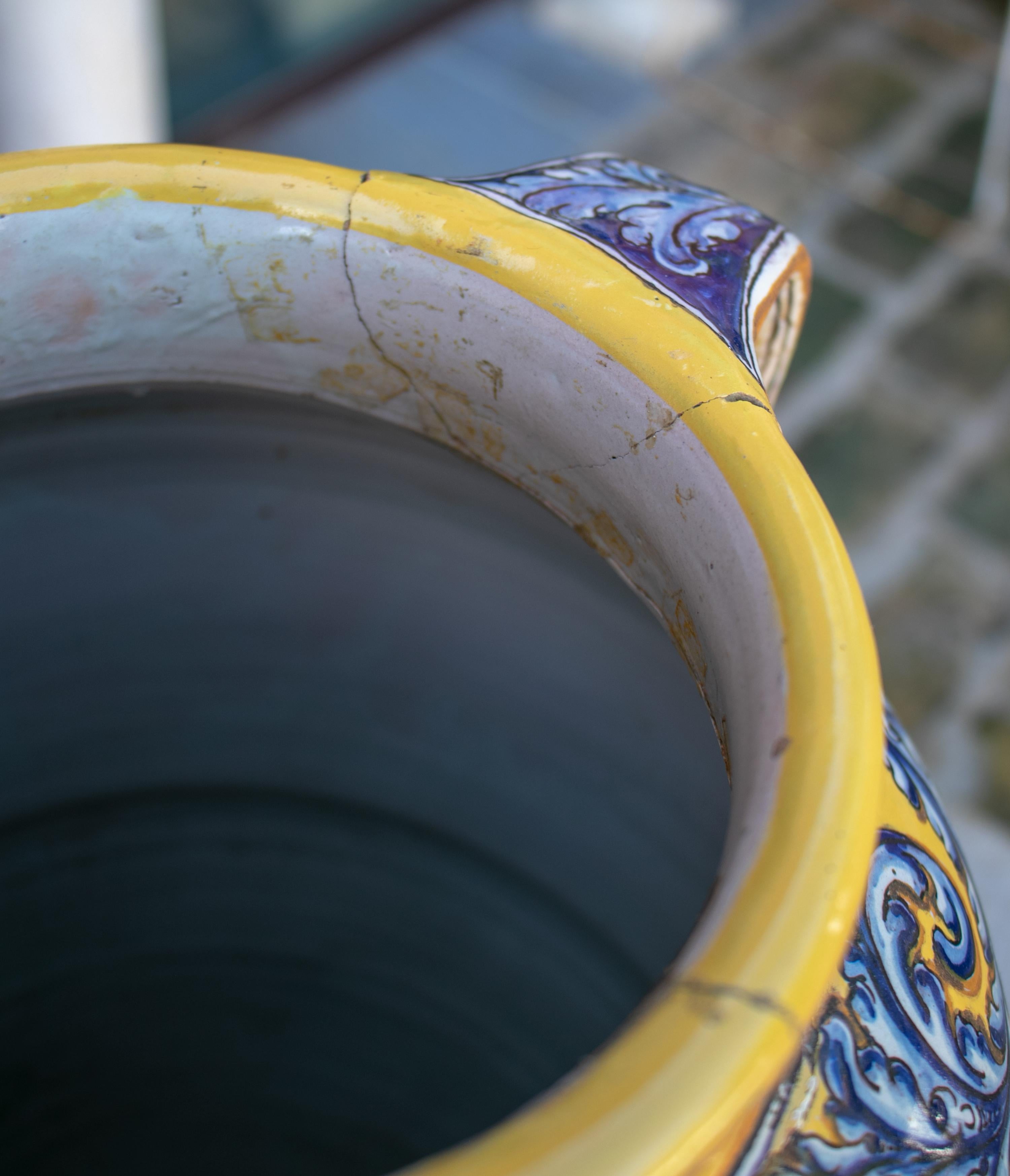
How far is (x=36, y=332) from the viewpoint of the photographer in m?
0.53

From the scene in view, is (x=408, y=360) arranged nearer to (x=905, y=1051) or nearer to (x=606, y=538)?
(x=606, y=538)

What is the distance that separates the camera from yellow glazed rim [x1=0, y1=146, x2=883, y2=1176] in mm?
309

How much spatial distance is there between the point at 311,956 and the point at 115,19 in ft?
2.86

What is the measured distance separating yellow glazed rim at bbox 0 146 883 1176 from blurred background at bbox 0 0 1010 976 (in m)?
0.82

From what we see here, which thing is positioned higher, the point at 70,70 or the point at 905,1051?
the point at 70,70

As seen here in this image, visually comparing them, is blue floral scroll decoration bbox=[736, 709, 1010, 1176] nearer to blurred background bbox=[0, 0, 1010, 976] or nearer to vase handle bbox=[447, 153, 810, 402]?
vase handle bbox=[447, 153, 810, 402]

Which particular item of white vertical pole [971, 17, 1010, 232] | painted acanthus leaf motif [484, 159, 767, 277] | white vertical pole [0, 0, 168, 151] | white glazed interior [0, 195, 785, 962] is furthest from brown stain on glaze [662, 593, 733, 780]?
white vertical pole [971, 17, 1010, 232]

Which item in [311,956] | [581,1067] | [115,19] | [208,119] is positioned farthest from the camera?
[208,119]

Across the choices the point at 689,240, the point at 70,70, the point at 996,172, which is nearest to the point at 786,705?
the point at 689,240

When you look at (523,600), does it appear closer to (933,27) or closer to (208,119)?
(208,119)

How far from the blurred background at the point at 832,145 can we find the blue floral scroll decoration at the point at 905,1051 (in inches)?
32.3

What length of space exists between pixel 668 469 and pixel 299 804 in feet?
1.39

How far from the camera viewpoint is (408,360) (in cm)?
53

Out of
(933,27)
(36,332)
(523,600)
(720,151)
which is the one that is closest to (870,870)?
(523,600)
